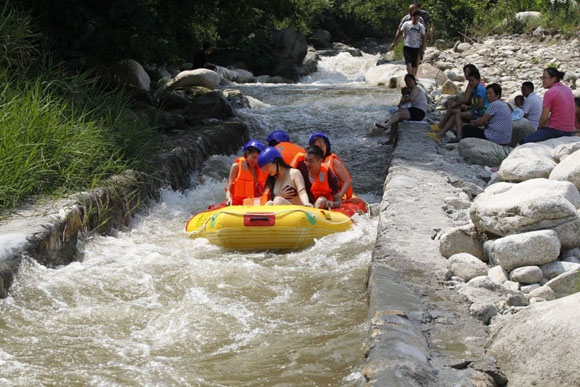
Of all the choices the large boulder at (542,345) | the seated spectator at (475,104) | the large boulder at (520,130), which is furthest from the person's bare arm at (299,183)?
the large boulder at (520,130)

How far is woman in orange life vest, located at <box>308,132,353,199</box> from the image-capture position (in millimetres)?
8508

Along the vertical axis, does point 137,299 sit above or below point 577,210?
below

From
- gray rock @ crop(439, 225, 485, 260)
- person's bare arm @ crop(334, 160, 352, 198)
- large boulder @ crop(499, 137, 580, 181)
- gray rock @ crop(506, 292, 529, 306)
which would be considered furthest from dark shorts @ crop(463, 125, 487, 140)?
gray rock @ crop(506, 292, 529, 306)

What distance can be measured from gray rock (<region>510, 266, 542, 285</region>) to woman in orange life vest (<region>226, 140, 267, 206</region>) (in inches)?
146

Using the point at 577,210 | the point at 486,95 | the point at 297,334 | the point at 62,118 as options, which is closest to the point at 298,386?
the point at 297,334

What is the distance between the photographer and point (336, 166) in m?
8.59

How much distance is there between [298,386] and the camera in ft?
13.8

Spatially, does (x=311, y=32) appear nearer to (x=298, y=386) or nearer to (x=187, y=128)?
(x=187, y=128)

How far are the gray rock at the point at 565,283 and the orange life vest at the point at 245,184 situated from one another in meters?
4.00

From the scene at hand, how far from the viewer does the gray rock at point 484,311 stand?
459 centimetres

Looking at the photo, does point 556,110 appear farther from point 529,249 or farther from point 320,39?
point 320,39

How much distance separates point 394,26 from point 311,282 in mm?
25733

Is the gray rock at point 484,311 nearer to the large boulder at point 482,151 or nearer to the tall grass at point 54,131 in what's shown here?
the tall grass at point 54,131

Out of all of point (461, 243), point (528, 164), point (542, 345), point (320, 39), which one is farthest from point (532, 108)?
point (320, 39)
